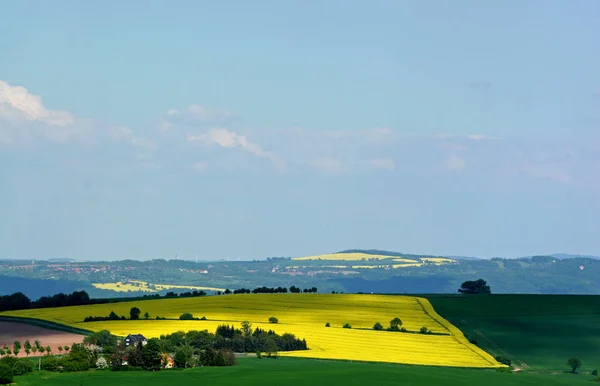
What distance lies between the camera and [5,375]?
276ft

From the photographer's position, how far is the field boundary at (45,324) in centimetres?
12855

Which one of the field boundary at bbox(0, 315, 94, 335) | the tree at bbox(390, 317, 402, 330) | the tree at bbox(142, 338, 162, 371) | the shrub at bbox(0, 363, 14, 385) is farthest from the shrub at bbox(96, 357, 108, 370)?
the tree at bbox(390, 317, 402, 330)

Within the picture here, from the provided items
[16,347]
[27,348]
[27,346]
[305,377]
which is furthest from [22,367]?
[305,377]

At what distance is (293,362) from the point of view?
103938 millimetres

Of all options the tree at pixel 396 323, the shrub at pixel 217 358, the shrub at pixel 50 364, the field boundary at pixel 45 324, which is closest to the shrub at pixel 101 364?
the shrub at pixel 50 364

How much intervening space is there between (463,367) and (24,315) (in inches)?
3084

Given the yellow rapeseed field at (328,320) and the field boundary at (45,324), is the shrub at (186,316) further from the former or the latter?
the field boundary at (45,324)

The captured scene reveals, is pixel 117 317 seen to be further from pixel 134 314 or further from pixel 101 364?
pixel 101 364

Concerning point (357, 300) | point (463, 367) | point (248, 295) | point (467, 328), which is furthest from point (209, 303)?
point (463, 367)

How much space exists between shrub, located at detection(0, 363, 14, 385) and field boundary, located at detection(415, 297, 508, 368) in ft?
173

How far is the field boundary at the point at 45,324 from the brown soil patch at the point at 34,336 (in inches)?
67.4

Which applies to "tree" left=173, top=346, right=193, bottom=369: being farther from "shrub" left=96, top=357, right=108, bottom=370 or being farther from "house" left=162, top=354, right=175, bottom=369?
"shrub" left=96, top=357, right=108, bottom=370

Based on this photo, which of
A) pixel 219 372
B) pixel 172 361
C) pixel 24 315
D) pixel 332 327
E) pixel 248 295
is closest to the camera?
pixel 219 372

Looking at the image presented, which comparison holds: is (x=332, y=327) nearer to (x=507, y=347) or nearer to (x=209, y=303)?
(x=507, y=347)
